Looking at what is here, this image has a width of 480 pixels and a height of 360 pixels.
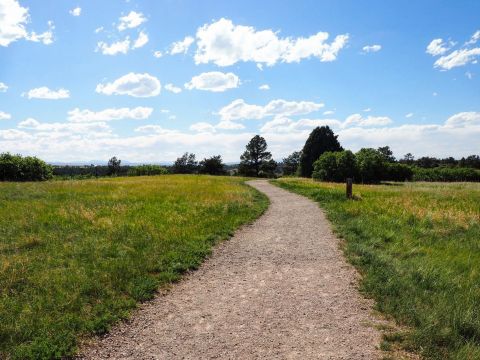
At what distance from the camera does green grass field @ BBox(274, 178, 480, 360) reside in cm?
541

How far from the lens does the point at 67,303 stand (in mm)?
6613

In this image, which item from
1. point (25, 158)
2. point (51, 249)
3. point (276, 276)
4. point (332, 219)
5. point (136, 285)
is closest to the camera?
point (136, 285)

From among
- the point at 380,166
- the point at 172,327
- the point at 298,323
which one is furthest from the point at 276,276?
the point at 380,166

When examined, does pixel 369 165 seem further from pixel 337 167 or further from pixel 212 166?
pixel 212 166

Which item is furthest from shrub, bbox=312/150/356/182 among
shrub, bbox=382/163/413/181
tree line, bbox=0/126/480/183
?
shrub, bbox=382/163/413/181

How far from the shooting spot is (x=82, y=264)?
29.6 ft

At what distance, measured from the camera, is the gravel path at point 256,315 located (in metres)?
5.26

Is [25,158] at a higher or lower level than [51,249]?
higher

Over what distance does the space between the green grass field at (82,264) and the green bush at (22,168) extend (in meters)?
43.2

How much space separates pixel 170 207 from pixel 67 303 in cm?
1293

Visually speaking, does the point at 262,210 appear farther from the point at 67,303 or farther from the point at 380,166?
the point at 380,166

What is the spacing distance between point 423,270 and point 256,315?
14.7 feet

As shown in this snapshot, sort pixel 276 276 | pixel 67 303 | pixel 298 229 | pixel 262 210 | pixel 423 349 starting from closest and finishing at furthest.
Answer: pixel 423 349, pixel 67 303, pixel 276 276, pixel 298 229, pixel 262 210

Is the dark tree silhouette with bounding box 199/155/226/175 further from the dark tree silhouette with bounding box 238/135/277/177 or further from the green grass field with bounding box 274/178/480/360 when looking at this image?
the green grass field with bounding box 274/178/480/360
